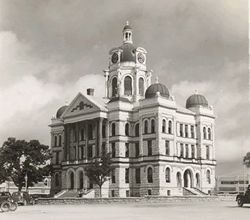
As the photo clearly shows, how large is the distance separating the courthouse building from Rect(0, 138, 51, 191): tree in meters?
4.61

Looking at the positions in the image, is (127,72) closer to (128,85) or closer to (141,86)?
(128,85)

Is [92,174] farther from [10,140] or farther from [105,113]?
[10,140]

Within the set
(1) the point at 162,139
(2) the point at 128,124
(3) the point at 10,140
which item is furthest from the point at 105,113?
(3) the point at 10,140

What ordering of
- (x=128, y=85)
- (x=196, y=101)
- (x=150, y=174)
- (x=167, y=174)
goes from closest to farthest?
(x=150, y=174), (x=167, y=174), (x=196, y=101), (x=128, y=85)

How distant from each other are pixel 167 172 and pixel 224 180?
9430 centimetres

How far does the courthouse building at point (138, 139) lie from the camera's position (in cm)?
7175

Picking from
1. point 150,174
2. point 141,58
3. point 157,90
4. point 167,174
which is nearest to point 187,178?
point 167,174

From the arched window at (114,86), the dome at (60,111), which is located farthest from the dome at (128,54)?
the dome at (60,111)

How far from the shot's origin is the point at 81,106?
78.0 metres

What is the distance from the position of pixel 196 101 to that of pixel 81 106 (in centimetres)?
1827

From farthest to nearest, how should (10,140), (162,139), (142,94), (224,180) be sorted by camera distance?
(224,180) → (142,94) → (10,140) → (162,139)

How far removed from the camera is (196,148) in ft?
259

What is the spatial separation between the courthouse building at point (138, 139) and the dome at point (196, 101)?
172 millimetres

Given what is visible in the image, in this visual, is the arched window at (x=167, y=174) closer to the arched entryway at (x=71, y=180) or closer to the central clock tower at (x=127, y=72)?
the arched entryway at (x=71, y=180)
